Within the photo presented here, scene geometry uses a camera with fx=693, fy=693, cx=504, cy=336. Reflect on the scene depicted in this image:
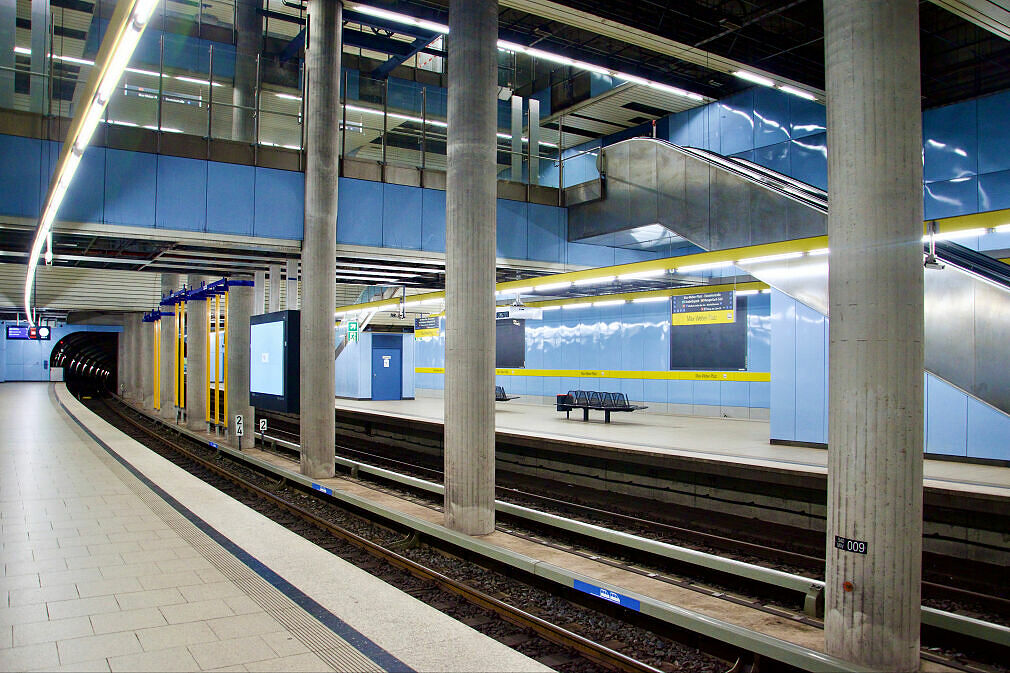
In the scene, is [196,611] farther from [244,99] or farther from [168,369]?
[168,369]

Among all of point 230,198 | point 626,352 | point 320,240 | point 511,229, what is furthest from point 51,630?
point 626,352

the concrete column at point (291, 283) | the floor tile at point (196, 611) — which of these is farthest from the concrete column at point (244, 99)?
the floor tile at point (196, 611)

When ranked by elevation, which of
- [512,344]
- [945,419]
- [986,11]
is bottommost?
[945,419]

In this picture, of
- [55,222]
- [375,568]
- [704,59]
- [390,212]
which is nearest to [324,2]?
[390,212]

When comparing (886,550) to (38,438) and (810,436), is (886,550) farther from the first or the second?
(38,438)

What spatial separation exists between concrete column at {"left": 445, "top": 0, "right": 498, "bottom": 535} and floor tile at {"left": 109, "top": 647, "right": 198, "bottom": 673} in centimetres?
402

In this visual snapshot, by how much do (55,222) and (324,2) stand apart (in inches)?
220

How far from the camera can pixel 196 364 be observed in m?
19.4

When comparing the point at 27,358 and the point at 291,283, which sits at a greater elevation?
the point at 291,283

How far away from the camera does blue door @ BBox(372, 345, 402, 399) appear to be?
2694 cm

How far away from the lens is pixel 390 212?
1230cm

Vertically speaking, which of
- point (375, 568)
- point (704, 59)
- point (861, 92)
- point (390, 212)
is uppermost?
point (704, 59)

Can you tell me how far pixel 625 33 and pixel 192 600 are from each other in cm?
1082

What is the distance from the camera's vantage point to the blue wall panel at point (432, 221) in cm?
1247
